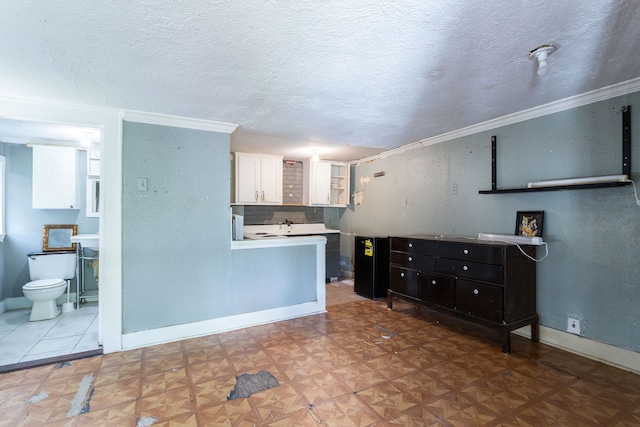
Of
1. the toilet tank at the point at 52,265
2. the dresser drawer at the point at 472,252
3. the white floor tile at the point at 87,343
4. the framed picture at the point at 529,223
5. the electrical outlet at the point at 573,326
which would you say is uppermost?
the framed picture at the point at 529,223

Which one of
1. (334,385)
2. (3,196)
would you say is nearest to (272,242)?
(334,385)

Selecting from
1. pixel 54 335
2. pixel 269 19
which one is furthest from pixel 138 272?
pixel 269 19

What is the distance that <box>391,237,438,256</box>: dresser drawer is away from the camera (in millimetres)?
3410

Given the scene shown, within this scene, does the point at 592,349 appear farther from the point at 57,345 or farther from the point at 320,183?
the point at 57,345

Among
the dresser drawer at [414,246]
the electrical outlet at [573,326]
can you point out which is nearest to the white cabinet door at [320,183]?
the dresser drawer at [414,246]

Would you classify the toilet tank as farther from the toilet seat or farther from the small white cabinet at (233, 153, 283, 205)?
the small white cabinet at (233, 153, 283, 205)

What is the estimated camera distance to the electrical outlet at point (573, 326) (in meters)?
2.71

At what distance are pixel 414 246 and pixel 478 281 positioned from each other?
0.85 meters

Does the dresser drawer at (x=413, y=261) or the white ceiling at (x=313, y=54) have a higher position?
the white ceiling at (x=313, y=54)

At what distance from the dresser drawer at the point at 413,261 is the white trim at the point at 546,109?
1.63 m

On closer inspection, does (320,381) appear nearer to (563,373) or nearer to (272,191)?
(563,373)

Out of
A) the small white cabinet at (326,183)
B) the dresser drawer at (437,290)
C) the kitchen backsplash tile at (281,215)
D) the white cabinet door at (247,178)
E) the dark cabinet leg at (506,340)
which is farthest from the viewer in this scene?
the small white cabinet at (326,183)

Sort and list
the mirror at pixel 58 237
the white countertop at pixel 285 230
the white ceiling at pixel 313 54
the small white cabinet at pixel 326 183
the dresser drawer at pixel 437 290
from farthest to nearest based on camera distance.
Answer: the small white cabinet at pixel 326 183, the white countertop at pixel 285 230, the mirror at pixel 58 237, the dresser drawer at pixel 437 290, the white ceiling at pixel 313 54

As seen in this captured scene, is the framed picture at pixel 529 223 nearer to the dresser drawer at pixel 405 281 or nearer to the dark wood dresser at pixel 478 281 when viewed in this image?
the dark wood dresser at pixel 478 281
